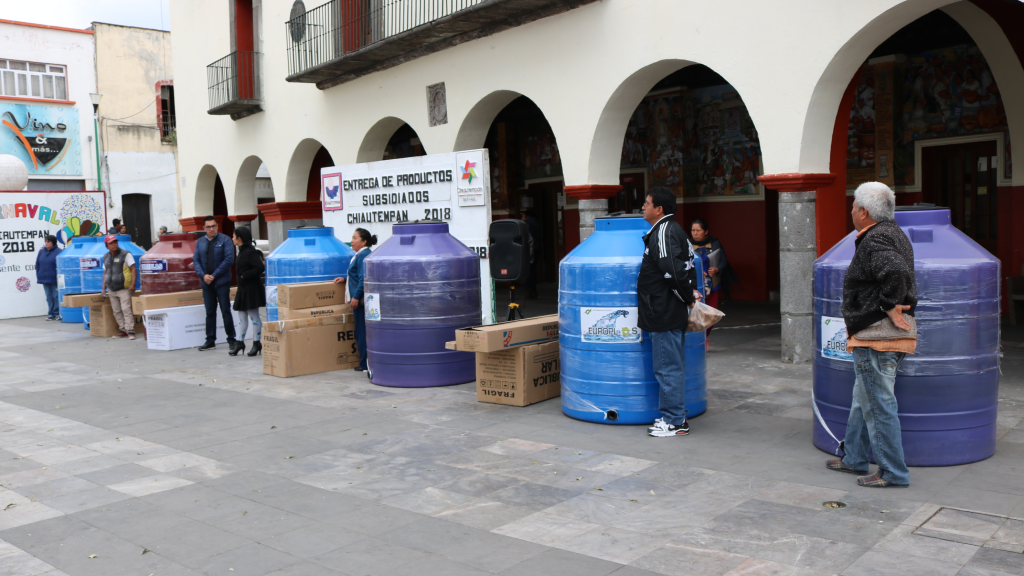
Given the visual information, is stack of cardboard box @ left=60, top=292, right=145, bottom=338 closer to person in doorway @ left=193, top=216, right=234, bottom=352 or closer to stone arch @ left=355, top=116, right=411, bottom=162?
person in doorway @ left=193, top=216, right=234, bottom=352

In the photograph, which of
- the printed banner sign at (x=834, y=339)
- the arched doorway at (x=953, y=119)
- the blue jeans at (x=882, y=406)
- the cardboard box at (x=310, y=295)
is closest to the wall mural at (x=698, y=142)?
the arched doorway at (x=953, y=119)

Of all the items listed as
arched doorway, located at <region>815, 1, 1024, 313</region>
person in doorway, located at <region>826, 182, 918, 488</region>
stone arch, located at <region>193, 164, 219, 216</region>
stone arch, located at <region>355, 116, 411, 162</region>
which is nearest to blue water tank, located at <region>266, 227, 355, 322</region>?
stone arch, located at <region>355, 116, 411, 162</region>

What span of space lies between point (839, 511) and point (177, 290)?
11.6m

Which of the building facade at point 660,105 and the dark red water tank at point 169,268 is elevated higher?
the building facade at point 660,105

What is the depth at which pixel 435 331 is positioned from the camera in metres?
8.94

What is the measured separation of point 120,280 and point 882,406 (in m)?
12.6

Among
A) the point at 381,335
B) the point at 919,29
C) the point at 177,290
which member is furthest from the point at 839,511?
the point at 177,290

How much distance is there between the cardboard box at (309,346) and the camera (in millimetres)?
9977

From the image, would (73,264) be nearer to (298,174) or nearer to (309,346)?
(298,174)

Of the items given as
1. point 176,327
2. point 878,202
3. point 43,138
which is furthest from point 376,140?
point 43,138

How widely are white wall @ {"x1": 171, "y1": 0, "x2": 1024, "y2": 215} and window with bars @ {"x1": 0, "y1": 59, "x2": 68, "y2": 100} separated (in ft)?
59.7

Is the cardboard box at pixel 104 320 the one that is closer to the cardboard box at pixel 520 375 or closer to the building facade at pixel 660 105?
the building facade at pixel 660 105

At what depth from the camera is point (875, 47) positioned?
8.79 m

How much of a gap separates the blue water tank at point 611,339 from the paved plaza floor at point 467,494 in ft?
0.69
